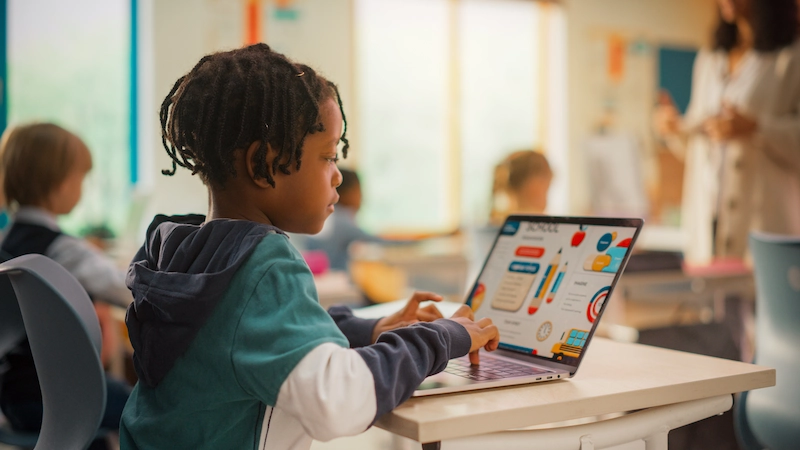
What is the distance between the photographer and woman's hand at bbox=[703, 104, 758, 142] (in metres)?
2.42

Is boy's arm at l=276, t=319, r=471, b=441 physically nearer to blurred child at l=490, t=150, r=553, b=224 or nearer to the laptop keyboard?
the laptop keyboard

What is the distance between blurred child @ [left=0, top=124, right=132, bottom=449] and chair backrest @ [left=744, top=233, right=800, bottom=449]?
1289mm

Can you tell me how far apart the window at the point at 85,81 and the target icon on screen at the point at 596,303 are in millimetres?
4196

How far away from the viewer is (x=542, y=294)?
1150 mm

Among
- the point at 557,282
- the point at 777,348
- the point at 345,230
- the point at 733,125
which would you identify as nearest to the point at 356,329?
the point at 557,282

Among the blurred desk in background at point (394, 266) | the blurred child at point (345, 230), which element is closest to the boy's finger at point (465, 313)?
the blurred desk in background at point (394, 266)

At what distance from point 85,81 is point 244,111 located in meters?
4.48

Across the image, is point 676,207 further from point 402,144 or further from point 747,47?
point 747,47

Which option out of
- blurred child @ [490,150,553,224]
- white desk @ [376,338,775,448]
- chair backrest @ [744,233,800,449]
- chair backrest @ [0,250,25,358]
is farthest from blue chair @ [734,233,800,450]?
blurred child @ [490,150,553,224]

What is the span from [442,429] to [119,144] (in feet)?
15.6

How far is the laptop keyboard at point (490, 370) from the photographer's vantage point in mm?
981

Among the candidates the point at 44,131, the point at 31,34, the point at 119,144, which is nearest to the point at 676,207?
the point at 119,144

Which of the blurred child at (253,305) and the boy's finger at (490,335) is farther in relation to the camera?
the boy's finger at (490,335)

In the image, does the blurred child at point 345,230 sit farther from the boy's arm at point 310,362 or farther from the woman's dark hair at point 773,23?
the boy's arm at point 310,362
